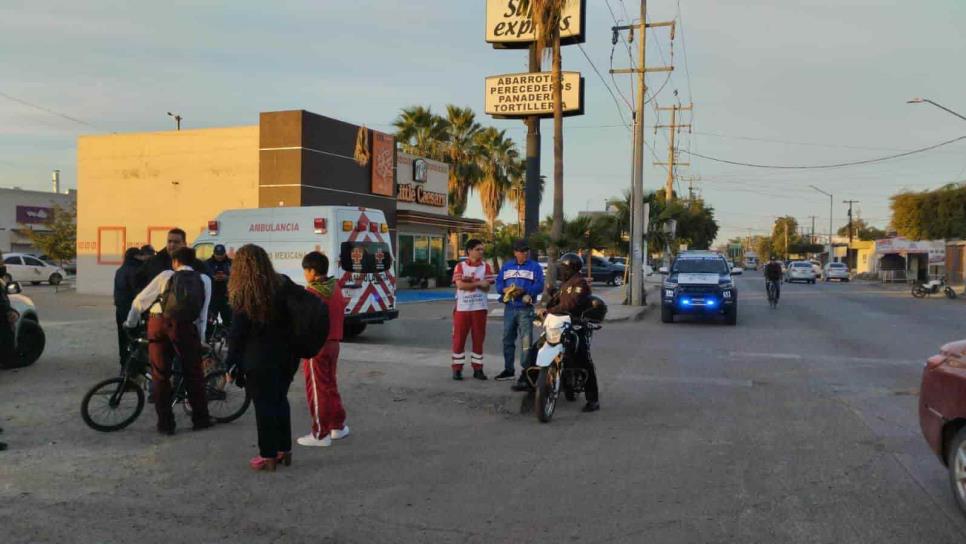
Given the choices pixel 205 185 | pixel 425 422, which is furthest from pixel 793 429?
pixel 205 185

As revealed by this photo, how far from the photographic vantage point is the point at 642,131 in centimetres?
2638

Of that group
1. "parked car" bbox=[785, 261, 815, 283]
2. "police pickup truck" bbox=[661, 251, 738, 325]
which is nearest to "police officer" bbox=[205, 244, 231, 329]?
"police pickup truck" bbox=[661, 251, 738, 325]

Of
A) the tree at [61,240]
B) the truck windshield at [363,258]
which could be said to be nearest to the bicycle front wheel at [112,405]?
the truck windshield at [363,258]

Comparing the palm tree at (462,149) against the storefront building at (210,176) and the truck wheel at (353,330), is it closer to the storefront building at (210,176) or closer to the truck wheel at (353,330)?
the storefront building at (210,176)

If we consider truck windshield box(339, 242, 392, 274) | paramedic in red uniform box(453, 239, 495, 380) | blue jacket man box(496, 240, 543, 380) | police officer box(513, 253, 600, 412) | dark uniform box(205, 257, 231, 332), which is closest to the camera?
police officer box(513, 253, 600, 412)

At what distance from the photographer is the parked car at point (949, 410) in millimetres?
4867

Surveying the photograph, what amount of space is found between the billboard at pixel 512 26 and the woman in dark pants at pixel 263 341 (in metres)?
17.6

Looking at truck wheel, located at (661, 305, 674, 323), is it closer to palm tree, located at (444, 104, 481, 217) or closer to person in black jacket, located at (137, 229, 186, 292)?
person in black jacket, located at (137, 229, 186, 292)

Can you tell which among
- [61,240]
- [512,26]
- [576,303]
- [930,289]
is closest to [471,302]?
[576,303]

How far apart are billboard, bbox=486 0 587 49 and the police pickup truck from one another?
24.2ft

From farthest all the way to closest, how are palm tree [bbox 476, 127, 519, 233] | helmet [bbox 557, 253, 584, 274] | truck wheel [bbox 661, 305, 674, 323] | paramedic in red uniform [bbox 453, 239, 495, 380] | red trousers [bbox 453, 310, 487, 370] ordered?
palm tree [bbox 476, 127, 519, 233], truck wheel [bbox 661, 305, 674, 323], red trousers [bbox 453, 310, 487, 370], paramedic in red uniform [bbox 453, 239, 495, 380], helmet [bbox 557, 253, 584, 274]

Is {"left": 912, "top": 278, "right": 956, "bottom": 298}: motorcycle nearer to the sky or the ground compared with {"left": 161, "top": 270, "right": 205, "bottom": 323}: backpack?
nearer to the ground

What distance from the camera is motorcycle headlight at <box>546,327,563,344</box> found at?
7844 millimetres

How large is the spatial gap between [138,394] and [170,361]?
0.47 m
